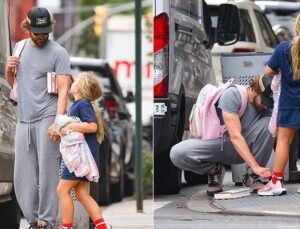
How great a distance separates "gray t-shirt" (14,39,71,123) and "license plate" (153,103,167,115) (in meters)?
0.71

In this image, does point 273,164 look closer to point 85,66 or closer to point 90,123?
point 90,123

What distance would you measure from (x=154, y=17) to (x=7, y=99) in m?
1.52

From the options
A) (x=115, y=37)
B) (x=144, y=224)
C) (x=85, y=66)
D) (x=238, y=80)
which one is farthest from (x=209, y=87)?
(x=115, y=37)

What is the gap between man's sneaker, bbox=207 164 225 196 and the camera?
984 cm

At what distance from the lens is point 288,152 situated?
1002cm

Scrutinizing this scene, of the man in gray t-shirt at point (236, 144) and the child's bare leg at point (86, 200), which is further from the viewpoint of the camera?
the man in gray t-shirt at point (236, 144)

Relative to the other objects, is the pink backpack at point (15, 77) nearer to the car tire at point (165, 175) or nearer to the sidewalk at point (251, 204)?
the car tire at point (165, 175)

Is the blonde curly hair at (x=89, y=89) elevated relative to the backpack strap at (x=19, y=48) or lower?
lower

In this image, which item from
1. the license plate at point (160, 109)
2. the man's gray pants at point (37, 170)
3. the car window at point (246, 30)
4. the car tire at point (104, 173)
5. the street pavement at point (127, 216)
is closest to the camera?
the license plate at point (160, 109)

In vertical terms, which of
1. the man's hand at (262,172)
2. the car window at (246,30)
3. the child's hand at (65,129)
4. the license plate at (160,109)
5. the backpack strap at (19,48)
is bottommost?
the man's hand at (262,172)

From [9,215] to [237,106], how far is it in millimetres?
2402

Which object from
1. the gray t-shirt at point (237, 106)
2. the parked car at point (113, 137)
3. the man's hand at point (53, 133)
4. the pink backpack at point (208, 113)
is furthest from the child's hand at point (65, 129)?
the parked car at point (113, 137)

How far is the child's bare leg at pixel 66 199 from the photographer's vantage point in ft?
30.6

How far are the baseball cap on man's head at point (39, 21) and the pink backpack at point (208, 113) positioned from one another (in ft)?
3.97
